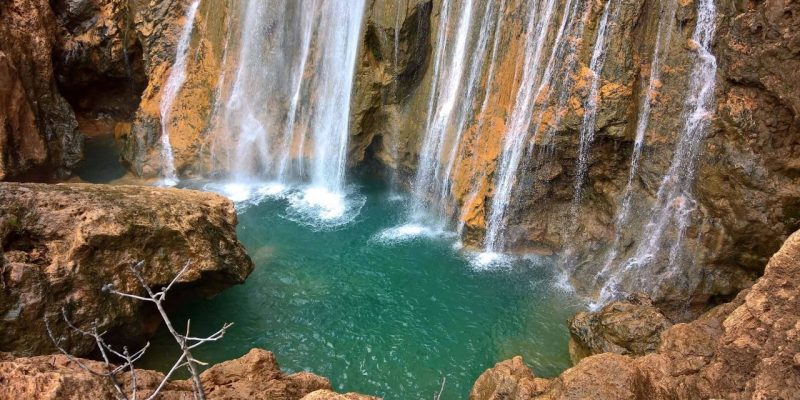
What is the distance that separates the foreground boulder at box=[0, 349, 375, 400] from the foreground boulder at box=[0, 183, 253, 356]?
6.27 feet

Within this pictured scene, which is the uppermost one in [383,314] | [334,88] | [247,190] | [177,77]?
[334,88]

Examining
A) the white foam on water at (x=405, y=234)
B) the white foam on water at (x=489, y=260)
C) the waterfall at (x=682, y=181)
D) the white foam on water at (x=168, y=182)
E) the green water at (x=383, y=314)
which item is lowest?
the green water at (x=383, y=314)

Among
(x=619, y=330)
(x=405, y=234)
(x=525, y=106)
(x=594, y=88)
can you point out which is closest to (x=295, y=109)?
(x=405, y=234)

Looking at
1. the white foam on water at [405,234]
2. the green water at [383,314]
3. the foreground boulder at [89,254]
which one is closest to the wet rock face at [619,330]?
the green water at [383,314]

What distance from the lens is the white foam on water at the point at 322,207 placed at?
15183 millimetres

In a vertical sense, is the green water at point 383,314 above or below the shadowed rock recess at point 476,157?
below

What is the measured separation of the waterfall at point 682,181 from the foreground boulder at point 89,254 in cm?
875

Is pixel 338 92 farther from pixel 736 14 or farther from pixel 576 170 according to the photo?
pixel 736 14

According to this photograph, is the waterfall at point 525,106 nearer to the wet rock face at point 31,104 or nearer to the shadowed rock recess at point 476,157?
the shadowed rock recess at point 476,157

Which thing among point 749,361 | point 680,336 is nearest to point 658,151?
point 680,336

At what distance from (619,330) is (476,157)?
584cm

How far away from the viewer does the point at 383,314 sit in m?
11.5

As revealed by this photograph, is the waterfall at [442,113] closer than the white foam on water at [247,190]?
Yes

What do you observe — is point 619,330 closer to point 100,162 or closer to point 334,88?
point 334,88
